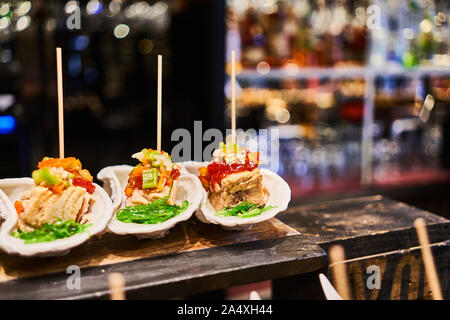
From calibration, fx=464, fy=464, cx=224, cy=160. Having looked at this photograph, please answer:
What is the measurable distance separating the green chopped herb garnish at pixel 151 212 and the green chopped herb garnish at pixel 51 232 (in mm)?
142

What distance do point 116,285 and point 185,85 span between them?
9.26 feet

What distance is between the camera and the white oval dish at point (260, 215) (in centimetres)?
140

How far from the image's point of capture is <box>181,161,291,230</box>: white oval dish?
4.61 ft

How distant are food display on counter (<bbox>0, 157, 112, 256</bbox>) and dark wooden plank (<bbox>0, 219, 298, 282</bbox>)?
6 centimetres

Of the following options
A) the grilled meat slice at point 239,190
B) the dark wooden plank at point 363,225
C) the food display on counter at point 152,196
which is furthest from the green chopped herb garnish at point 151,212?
the dark wooden plank at point 363,225

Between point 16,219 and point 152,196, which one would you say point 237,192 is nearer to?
point 152,196

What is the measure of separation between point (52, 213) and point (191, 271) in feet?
1.37

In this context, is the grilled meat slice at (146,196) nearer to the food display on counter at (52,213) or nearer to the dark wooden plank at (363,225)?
the food display on counter at (52,213)

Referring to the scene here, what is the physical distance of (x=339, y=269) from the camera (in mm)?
1588

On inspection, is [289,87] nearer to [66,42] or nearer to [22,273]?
[66,42]

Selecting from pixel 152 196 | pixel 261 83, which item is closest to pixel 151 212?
pixel 152 196

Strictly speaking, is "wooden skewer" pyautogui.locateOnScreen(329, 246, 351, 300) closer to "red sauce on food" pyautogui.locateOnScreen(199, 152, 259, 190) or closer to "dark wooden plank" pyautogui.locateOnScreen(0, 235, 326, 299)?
"dark wooden plank" pyautogui.locateOnScreen(0, 235, 326, 299)

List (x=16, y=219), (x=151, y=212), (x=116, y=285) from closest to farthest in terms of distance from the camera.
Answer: (x=116, y=285), (x=16, y=219), (x=151, y=212)

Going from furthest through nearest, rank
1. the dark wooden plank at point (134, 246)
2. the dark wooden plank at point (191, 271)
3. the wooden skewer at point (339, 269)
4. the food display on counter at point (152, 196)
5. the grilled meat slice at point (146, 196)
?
the wooden skewer at point (339, 269) → the grilled meat slice at point (146, 196) → the food display on counter at point (152, 196) → the dark wooden plank at point (134, 246) → the dark wooden plank at point (191, 271)
